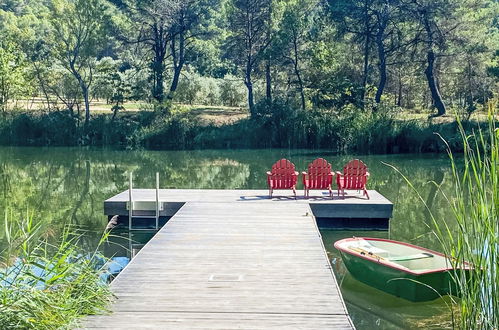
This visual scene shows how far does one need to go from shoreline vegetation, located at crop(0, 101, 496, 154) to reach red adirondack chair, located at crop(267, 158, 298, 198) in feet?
51.5

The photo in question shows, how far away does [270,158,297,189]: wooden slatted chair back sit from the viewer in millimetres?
12984

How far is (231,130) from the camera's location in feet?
105

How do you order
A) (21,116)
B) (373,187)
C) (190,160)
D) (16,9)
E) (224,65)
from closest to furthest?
1. (373,187)
2. (190,160)
3. (21,116)
4. (224,65)
5. (16,9)

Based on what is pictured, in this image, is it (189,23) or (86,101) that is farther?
(189,23)

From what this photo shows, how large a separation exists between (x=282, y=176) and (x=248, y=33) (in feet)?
76.3

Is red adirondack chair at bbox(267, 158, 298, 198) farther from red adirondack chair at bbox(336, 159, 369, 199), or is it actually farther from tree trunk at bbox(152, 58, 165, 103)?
tree trunk at bbox(152, 58, 165, 103)

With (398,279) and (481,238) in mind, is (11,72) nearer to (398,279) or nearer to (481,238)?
(398,279)

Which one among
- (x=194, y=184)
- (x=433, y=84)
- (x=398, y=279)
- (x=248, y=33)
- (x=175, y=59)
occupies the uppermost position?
(x=248, y=33)

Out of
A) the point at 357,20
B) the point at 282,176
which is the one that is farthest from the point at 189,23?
the point at 282,176

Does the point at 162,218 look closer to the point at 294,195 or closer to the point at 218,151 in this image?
the point at 294,195

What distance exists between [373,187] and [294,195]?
6.35 m

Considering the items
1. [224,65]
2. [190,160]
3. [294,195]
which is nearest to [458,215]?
[294,195]

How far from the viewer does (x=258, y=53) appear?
3441cm

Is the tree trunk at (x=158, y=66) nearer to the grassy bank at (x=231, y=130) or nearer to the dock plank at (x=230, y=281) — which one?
the grassy bank at (x=231, y=130)
